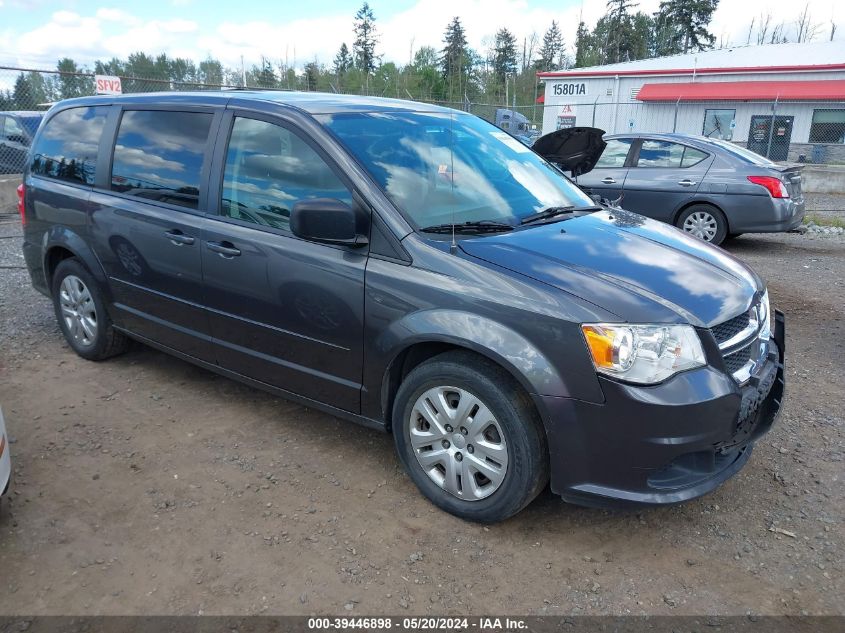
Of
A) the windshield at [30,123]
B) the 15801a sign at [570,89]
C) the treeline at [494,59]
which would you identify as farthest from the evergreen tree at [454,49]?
A: the windshield at [30,123]

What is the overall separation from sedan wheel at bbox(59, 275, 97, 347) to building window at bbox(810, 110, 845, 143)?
1167 inches

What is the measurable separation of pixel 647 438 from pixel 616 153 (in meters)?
7.74

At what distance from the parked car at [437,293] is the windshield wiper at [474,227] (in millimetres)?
16

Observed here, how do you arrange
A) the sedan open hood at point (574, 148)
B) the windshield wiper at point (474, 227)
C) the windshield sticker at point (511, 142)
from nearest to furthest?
the windshield wiper at point (474, 227), the windshield sticker at point (511, 142), the sedan open hood at point (574, 148)

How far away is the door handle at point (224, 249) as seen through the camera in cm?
354

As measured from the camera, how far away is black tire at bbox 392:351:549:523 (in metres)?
2.73

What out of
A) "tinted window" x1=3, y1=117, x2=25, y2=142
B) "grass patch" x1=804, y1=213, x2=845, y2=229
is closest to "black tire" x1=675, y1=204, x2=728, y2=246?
"grass patch" x1=804, y1=213, x2=845, y2=229

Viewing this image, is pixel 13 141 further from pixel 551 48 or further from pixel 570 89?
pixel 551 48

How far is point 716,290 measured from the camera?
2965mm

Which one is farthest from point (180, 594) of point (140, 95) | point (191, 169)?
point (140, 95)

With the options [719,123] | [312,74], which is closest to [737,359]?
[719,123]

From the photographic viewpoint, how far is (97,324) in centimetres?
466

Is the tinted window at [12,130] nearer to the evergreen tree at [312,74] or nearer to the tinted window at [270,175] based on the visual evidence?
the tinted window at [270,175]

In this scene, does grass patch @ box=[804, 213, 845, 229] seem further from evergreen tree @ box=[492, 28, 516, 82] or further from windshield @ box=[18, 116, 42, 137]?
evergreen tree @ box=[492, 28, 516, 82]
